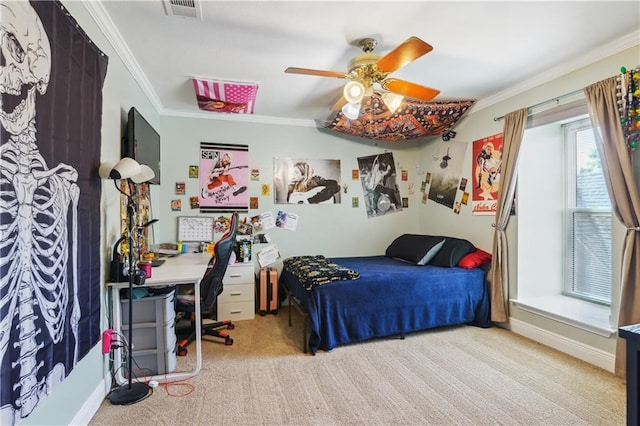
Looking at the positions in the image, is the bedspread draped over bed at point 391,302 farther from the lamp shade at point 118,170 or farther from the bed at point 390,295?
the lamp shade at point 118,170

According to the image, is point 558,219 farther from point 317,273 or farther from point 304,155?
point 304,155

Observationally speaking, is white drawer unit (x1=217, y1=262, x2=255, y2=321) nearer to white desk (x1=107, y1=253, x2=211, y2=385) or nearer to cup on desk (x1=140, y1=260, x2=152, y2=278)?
white desk (x1=107, y1=253, x2=211, y2=385)

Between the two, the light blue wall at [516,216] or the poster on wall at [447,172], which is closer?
the light blue wall at [516,216]

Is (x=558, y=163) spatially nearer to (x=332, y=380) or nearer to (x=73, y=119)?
(x=332, y=380)

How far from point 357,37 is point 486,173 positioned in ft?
6.85

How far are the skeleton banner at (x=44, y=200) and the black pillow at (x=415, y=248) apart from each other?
2989mm

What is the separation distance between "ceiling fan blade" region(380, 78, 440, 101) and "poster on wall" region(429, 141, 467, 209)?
1491 millimetres

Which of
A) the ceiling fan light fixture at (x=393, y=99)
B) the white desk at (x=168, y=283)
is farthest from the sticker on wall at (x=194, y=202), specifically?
the ceiling fan light fixture at (x=393, y=99)

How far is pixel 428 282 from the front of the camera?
2947 millimetres

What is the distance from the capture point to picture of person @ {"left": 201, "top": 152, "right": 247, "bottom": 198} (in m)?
3.71

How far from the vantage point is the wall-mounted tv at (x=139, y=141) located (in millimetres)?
2281

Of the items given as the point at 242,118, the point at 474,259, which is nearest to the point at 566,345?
the point at 474,259

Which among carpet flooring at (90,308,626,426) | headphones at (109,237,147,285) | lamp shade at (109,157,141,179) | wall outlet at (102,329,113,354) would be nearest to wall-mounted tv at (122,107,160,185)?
lamp shade at (109,157,141,179)

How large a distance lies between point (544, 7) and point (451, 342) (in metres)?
2.61
